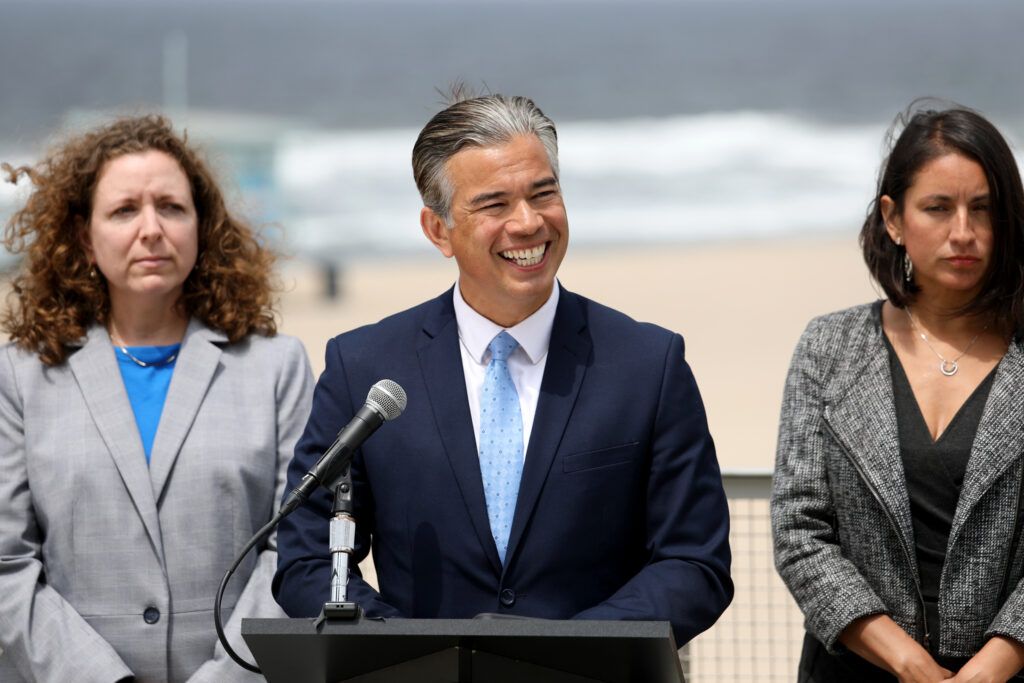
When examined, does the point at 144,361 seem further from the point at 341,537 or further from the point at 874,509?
the point at 874,509

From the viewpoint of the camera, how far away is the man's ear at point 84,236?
3.23 m

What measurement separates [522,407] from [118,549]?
40.7 inches

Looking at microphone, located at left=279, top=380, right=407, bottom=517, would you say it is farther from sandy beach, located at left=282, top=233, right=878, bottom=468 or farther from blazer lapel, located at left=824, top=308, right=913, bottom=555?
sandy beach, located at left=282, top=233, right=878, bottom=468

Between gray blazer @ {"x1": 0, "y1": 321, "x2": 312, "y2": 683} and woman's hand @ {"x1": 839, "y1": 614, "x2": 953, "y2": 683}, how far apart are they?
4.26 feet

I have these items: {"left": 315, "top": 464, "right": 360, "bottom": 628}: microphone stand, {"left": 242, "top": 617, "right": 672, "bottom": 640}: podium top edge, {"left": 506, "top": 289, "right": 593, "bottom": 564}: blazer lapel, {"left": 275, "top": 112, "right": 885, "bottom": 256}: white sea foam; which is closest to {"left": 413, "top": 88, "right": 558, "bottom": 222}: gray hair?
{"left": 506, "top": 289, "right": 593, "bottom": 564}: blazer lapel

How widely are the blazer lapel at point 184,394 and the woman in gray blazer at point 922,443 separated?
1388mm

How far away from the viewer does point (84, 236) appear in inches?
127

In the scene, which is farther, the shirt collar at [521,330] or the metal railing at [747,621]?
the metal railing at [747,621]

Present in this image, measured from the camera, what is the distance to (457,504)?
8.29 ft

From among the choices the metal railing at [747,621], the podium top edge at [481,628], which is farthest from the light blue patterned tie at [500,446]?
the metal railing at [747,621]

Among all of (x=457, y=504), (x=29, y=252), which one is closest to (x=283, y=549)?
(x=457, y=504)

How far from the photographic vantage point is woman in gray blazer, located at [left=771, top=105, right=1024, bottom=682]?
2.80 metres

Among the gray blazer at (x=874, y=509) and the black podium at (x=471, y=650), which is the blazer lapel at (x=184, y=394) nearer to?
the black podium at (x=471, y=650)

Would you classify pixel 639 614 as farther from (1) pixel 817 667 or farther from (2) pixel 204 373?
(2) pixel 204 373
